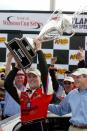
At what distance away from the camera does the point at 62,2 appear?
7.20 m

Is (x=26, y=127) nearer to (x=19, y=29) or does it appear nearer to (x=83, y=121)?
(x=83, y=121)

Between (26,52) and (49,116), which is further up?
(26,52)

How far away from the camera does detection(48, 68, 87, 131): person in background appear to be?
3793 mm

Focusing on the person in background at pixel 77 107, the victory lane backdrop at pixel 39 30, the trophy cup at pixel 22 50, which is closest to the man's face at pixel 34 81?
the trophy cup at pixel 22 50

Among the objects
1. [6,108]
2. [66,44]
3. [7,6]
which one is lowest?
→ [6,108]

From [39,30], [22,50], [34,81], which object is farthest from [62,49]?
[22,50]

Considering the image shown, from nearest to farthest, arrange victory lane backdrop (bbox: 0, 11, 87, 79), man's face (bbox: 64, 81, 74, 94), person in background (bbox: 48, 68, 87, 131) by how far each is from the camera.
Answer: person in background (bbox: 48, 68, 87, 131) < man's face (bbox: 64, 81, 74, 94) < victory lane backdrop (bbox: 0, 11, 87, 79)

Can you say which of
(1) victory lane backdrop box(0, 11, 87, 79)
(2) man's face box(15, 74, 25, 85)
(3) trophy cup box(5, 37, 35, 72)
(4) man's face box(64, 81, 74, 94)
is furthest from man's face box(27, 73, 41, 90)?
(1) victory lane backdrop box(0, 11, 87, 79)

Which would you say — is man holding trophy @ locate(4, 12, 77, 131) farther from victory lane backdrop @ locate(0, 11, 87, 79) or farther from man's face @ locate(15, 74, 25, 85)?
victory lane backdrop @ locate(0, 11, 87, 79)

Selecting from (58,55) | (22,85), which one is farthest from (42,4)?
(22,85)

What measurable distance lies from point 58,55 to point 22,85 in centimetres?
243

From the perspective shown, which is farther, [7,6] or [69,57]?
[7,6]

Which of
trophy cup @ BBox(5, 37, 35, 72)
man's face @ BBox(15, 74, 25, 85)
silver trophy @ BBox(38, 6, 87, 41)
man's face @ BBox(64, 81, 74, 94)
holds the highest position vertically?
silver trophy @ BBox(38, 6, 87, 41)

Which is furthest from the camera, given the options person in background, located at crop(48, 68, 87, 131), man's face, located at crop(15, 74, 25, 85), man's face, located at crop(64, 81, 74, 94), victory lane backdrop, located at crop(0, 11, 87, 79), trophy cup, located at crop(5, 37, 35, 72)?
victory lane backdrop, located at crop(0, 11, 87, 79)
